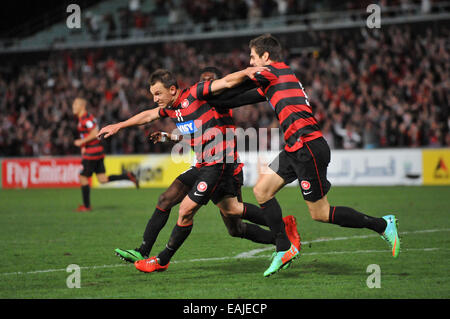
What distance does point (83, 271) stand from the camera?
7.01 metres

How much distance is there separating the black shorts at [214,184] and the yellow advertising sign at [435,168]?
14351mm

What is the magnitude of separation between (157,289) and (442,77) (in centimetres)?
1850

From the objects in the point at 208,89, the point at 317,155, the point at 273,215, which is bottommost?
the point at 273,215

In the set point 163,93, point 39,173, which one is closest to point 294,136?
point 163,93

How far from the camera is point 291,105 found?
Answer: 6.57 m

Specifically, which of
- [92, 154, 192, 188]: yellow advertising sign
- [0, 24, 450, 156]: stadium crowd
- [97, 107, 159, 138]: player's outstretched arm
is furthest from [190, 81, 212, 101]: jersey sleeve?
[92, 154, 192, 188]: yellow advertising sign

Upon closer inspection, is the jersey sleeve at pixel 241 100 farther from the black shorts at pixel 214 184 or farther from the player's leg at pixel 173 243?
the player's leg at pixel 173 243

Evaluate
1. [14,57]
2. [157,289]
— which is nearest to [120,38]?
[14,57]

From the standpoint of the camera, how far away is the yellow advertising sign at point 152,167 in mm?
22359

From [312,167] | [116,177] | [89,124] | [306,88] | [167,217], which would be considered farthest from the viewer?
[306,88]

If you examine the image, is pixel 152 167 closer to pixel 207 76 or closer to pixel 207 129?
pixel 207 76

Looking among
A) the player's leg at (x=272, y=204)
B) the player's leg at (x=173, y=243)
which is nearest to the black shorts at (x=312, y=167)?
the player's leg at (x=272, y=204)

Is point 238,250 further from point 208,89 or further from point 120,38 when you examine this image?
point 120,38

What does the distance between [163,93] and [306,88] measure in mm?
17582
